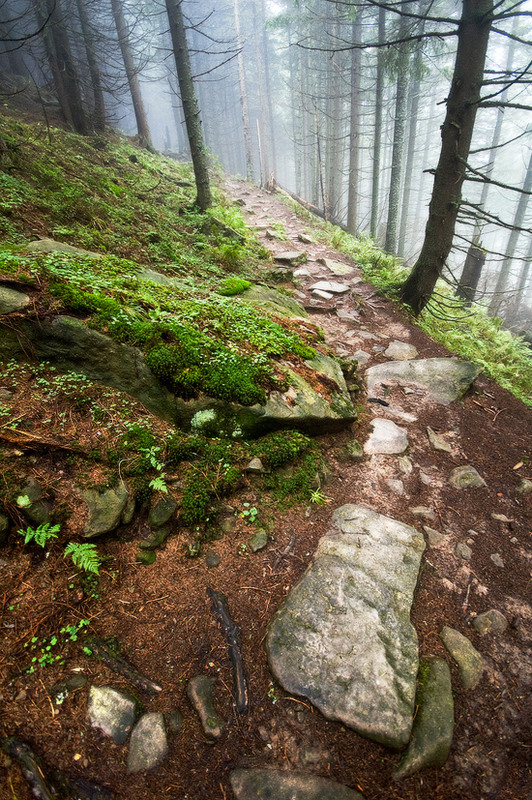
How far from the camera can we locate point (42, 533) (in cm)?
232

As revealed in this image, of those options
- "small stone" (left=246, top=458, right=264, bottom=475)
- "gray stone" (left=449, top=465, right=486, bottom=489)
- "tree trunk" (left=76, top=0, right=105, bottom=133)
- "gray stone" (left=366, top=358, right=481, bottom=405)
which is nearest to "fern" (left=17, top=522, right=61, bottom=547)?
"small stone" (left=246, top=458, right=264, bottom=475)

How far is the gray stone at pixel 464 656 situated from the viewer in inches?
89.4

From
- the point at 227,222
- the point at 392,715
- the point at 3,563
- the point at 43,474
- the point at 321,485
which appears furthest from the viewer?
the point at 227,222

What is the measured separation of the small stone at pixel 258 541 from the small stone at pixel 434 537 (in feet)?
5.10

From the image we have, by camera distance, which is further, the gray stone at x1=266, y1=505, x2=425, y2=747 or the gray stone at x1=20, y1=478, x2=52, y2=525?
the gray stone at x1=20, y1=478, x2=52, y2=525

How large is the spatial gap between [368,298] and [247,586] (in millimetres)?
7287


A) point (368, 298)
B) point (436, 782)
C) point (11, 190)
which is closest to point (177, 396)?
point (436, 782)

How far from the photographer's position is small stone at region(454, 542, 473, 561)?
304 centimetres

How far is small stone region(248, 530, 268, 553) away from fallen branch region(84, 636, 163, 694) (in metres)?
1.09

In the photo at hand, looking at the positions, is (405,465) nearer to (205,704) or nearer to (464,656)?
(464,656)

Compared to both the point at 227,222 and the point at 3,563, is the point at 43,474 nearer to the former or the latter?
the point at 3,563

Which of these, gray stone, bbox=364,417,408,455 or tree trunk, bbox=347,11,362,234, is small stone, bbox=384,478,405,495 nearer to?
gray stone, bbox=364,417,408,455

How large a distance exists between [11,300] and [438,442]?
5037 millimetres

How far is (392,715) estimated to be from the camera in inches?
78.5
